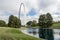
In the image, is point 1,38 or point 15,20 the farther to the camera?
point 15,20

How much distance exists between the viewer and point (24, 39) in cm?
4312

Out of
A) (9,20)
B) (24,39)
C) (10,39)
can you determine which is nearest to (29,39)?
(24,39)

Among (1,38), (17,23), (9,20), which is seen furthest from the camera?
(9,20)

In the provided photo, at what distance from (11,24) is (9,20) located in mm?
7916

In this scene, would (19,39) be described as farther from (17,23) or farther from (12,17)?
(12,17)

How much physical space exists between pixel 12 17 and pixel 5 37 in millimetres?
120467

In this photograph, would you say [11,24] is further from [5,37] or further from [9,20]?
[5,37]

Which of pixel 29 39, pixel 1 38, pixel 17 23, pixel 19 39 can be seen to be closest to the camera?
pixel 1 38

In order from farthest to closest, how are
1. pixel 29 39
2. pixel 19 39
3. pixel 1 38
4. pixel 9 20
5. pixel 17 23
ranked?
pixel 9 20 → pixel 17 23 → pixel 29 39 → pixel 19 39 → pixel 1 38

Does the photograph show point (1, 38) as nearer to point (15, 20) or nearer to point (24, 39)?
point (24, 39)

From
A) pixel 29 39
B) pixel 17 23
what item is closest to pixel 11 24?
pixel 17 23

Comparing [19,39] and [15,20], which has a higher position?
[15,20]

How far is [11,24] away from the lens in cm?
14888

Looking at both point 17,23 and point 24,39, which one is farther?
point 17,23
